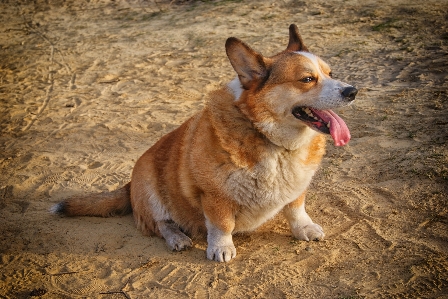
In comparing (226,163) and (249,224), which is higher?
(226,163)

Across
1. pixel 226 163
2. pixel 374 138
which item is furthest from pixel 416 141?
pixel 226 163

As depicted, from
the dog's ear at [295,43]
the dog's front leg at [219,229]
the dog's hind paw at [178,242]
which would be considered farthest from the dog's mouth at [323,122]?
the dog's hind paw at [178,242]

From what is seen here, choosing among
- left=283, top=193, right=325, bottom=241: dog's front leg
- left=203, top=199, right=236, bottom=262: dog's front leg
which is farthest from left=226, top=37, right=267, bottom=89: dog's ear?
left=283, top=193, right=325, bottom=241: dog's front leg

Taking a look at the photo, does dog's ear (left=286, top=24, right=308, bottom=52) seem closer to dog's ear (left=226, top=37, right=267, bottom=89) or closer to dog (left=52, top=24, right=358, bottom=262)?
dog (left=52, top=24, right=358, bottom=262)

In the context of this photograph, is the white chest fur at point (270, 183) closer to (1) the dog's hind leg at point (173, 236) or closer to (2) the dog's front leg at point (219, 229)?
(2) the dog's front leg at point (219, 229)

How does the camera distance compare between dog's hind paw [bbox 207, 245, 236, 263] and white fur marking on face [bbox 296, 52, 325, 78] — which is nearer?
white fur marking on face [bbox 296, 52, 325, 78]

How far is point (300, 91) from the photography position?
4043 mm

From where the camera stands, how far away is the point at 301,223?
462 centimetres

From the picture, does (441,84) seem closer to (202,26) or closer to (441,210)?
(441,210)

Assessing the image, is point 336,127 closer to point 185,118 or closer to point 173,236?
point 173,236

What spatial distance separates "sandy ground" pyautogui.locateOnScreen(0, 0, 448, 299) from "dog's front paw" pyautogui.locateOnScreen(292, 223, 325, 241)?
69mm

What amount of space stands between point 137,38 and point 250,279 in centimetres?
794

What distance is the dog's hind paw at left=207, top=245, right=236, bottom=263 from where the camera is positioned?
14.2ft

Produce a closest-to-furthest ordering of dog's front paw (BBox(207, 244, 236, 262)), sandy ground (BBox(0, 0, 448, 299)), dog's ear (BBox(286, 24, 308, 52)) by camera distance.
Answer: sandy ground (BBox(0, 0, 448, 299)) < dog's front paw (BBox(207, 244, 236, 262)) < dog's ear (BBox(286, 24, 308, 52))
